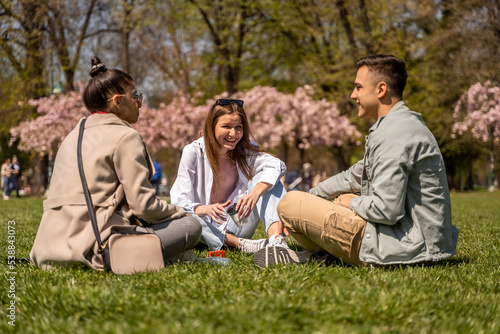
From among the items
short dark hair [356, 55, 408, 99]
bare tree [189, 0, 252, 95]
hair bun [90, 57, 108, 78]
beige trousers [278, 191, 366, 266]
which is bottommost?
beige trousers [278, 191, 366, 266]

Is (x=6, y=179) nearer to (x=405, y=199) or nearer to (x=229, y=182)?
(x=229, y=182)

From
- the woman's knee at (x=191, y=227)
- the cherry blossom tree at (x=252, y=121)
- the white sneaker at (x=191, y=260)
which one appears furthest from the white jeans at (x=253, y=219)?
the cherry blossom tree at (x=252, y=121)

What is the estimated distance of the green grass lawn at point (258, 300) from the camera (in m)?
2.05

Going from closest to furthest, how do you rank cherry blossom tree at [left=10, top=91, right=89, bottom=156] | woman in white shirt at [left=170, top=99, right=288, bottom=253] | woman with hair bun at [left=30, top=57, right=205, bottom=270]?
woman with hair bun at [left=30, top=57, right=205, bottom=270] < woman in white shirt at [left=170, top=99, right=288, bottom=253] < cherry blossom tree at [left=10, top=91, right=89, bottom=156]

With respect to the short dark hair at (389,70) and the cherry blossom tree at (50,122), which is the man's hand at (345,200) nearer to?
the short dark hair at (389,70)

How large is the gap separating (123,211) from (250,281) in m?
1.04

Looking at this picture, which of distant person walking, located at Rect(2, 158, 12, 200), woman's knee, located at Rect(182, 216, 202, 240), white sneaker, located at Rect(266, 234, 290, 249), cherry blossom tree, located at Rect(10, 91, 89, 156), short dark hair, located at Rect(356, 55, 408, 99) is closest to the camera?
short dark hair, located at Rect(356, 55, 408, 99)

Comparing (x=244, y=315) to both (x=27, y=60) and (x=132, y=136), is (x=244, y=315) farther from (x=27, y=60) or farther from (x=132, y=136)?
(x=27, y=60)

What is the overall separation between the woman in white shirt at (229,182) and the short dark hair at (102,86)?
119 cm

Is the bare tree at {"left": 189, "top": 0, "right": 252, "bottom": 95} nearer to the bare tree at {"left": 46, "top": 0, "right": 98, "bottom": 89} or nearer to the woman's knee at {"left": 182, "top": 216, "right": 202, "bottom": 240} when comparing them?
the bare tree at {"left": 46, "top": 0, "right": 98, "bottom": 89}

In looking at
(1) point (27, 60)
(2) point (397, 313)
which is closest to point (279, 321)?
(2) point (397, 313)

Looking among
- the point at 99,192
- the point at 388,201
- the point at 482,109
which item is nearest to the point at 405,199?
the point at 388,201

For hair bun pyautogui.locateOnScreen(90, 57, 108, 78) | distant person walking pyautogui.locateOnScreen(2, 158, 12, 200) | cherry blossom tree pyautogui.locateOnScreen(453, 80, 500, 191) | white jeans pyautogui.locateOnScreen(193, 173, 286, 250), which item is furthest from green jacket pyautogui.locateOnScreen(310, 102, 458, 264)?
distant person walking pyautogui.locateOnScreen(2, 158, 12, 200)

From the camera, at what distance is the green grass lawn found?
6.73 feet
